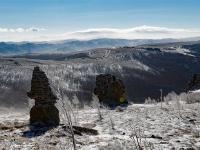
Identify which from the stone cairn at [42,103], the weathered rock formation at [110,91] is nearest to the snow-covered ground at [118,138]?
the stone cairn at [42,103]

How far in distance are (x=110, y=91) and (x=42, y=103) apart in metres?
43.6

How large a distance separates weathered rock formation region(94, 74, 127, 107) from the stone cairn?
41490mm

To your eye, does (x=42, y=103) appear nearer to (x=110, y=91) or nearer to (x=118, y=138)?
(x=118, y=138)

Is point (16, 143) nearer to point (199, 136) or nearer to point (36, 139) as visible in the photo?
point (36, 139)

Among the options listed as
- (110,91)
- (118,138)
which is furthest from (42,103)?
(110,91)

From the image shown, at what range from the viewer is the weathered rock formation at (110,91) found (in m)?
83.3

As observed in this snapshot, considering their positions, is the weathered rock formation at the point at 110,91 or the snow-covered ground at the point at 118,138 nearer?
the snow-covered ground at the point at 118,138

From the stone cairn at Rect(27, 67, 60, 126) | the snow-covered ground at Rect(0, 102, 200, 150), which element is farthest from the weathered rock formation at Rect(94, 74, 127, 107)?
the stone cairn at Rect(27, 67, 60, 126)

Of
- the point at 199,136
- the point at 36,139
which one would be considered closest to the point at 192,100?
the point at 199,136

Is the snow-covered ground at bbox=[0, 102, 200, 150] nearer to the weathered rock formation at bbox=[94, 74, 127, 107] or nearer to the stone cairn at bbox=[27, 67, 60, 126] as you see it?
the stone cairn at bbox=[27, 67, 60, 126]

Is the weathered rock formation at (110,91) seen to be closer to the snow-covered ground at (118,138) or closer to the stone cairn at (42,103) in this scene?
the snow-covered ground at (118,138)

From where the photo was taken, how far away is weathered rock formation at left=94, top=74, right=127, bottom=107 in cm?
8331

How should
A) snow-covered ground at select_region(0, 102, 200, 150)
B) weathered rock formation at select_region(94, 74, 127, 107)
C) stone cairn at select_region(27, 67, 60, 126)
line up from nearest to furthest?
snow-covered ground at select_region(0, 102, 200, 150)
stone cairn at select_region(27, 67, 60, 126)
weathered rock formation at select_region(94, 74, 127, 107)

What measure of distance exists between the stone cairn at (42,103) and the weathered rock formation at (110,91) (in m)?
41.5
